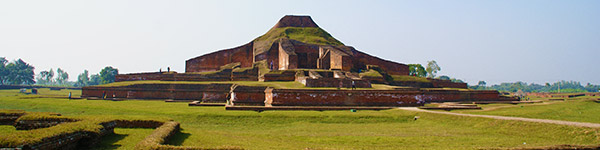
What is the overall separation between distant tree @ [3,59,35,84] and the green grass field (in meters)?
43.9

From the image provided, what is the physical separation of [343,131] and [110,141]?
4.73 m

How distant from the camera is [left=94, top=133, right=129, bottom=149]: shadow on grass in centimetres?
538

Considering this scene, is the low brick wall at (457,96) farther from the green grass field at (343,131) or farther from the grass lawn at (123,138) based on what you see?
the grass lawn at (123,138)

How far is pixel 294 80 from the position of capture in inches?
749

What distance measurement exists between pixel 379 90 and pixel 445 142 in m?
7.51

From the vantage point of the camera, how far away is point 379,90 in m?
14.6

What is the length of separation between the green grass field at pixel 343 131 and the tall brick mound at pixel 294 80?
259cm

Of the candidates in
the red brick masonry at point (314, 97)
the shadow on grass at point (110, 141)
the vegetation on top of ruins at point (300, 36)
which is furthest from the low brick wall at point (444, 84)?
the shadow on grass at point (110, 141)

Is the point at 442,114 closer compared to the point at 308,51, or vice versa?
the point at 442,114

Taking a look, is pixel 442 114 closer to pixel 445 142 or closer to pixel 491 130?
pixel 491 130

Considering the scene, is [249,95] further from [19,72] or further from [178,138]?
[19,72]

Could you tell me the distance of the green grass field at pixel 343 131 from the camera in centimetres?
651

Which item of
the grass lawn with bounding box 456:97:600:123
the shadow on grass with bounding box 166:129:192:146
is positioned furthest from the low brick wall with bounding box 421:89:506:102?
the shadow on grass with bounding box 166:129:192:146

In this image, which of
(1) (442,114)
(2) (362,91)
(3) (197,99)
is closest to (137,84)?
(3) (197,99)
